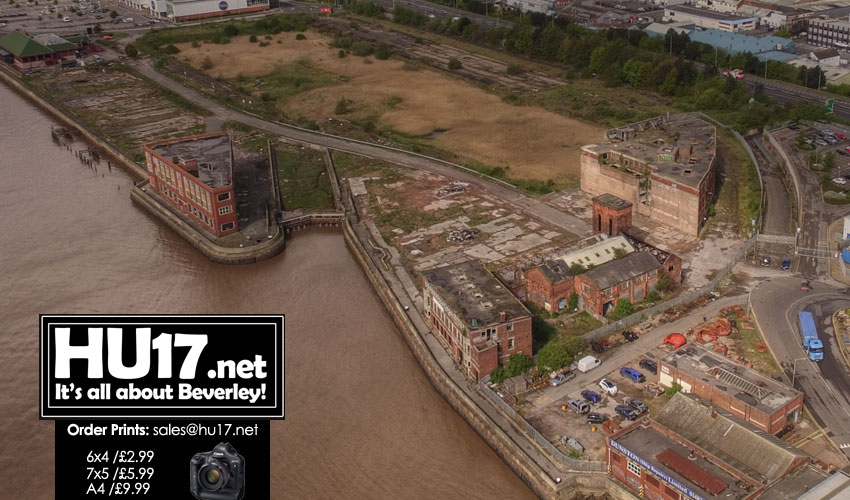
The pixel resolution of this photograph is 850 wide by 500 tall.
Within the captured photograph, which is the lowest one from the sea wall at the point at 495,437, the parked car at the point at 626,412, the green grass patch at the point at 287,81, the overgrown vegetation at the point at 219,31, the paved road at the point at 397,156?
the sea wall at the point at 495,437

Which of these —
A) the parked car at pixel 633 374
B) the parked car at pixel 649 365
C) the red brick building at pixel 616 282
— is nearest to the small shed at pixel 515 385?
the parked car at pixel 633 374

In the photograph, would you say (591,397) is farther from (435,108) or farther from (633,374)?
(435,108)

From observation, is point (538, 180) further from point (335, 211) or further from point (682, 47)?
point (682, 47)

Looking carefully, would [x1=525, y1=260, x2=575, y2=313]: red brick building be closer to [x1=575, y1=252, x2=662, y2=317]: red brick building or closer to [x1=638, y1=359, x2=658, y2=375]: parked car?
[x1=575, y1=252, x2=662, y2=317]: red brick building

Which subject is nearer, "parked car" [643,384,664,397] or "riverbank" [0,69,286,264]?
"parked car" [643,384,664,397]

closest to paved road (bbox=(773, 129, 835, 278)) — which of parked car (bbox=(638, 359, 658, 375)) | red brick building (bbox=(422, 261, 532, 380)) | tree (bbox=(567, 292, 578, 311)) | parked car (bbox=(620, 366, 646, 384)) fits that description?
tree (bbox=(567, 292, 578, 311))

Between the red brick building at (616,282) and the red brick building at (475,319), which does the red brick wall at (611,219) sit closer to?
the red brick building at (616,282)

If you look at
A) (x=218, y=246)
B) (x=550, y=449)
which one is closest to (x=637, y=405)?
(x=550, y=449)
